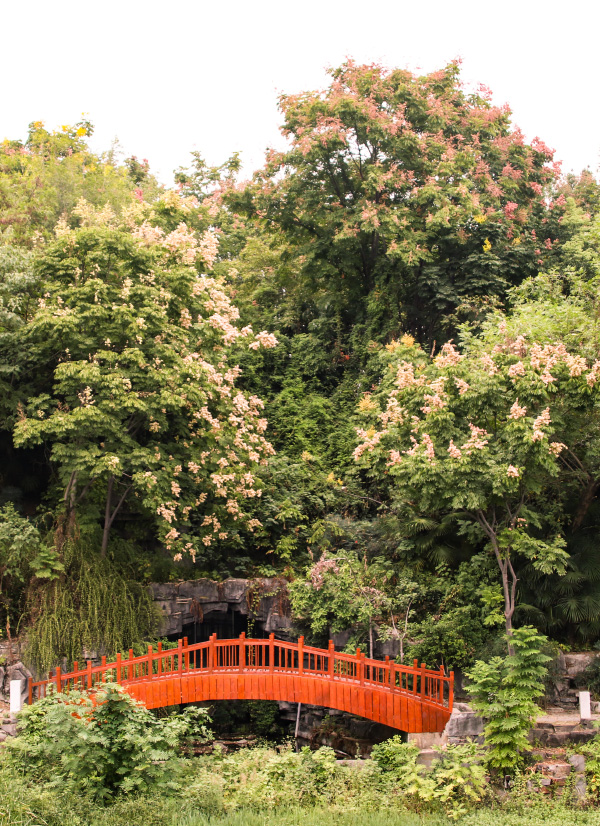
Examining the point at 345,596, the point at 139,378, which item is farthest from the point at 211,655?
the point at 139,378

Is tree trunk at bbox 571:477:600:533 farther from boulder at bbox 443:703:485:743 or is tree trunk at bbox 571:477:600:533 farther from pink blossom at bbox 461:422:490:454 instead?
boulder at bbox 443:703:485:743

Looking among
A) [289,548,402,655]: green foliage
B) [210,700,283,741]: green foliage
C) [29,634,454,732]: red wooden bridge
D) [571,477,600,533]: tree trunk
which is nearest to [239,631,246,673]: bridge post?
[29,634,454,732]: red wooden bridge

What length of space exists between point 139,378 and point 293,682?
5380mm

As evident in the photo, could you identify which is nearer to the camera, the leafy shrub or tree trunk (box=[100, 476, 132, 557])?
the leafy shrub

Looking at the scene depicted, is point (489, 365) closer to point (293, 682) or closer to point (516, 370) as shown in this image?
point (516, 370)

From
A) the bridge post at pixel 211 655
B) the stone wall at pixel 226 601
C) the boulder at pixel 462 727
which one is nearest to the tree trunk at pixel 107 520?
the stone wall at pixel 226 601

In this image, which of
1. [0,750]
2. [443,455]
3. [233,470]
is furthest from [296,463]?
[0,750]

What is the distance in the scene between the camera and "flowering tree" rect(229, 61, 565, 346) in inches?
634

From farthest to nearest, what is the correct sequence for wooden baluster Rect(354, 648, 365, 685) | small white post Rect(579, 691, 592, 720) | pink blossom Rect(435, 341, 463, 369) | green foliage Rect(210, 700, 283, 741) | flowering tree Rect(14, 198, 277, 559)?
1. green foliage Rect(210, 700, 283, 741)
2. flowering tree Rect(14, 198, 277, 559)
3. wooden baluster Rect(354, 648, 365, 685)
4. pink blossom Rect(435, 341, 463, 369)
5. small white post Rect(579, 691, 592, 720)

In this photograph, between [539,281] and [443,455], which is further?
[539,281]

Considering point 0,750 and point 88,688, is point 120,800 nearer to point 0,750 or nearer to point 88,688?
point 0,750

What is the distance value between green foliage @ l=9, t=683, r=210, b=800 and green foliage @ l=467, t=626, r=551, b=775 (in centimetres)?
374

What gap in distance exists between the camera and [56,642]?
12.1 meters

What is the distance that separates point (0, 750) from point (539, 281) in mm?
11281
